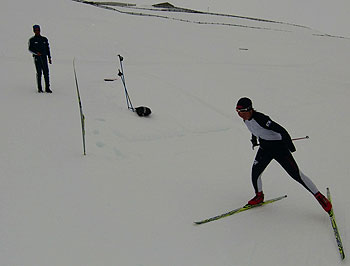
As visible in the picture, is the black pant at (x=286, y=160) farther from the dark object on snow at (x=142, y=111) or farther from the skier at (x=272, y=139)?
the dark object on snow at (x=142, y=111)

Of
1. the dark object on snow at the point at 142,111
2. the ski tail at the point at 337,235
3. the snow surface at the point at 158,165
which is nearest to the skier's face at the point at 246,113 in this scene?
the snow surface at the point at 158,165

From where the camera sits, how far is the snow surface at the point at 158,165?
3408 millimetres

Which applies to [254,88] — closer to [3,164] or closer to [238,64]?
[238,64]

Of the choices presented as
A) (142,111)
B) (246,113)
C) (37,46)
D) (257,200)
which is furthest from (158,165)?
(37,46)

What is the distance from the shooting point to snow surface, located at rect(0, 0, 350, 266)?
341 centimetres

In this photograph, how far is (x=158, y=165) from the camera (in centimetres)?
539

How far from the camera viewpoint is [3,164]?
4.53 meters

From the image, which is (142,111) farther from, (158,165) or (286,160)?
(286,160)

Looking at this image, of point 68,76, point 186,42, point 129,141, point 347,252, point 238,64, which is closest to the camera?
point 347,252

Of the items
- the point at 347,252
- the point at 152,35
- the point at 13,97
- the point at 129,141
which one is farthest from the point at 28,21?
the point at 347,252

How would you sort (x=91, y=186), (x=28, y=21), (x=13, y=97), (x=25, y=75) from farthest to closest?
(x=28, y=21) → (x=25, y=75) → (x=13, y=97) → (x=91, y=186)

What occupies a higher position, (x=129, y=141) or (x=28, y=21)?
(x=28, y=21)

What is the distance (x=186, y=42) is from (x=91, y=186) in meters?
14.3

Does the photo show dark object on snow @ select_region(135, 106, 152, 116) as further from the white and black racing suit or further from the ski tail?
the ski tail
